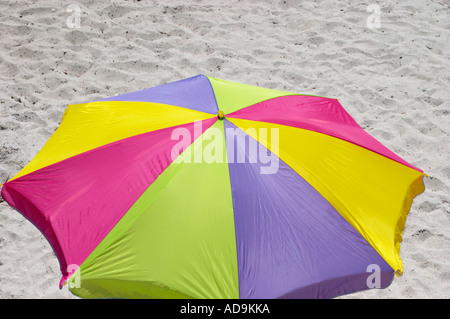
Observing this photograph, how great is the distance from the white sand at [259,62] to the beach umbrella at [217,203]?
1.02 meters

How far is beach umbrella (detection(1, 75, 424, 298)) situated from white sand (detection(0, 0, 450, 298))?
1.02m

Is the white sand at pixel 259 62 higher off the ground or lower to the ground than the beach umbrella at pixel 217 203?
higher

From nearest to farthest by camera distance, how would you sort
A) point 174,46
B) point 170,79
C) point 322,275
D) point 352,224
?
point 322,275
point 352,224
point 170,79
point 174,46

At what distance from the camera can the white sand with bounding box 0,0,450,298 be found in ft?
13.4

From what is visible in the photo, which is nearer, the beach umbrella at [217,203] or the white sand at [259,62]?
the beach umbrella at [217,203]

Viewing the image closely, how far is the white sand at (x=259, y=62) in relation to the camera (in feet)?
13.4

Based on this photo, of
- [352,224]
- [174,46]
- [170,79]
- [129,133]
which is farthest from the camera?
[174,46]

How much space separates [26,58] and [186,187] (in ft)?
11.1

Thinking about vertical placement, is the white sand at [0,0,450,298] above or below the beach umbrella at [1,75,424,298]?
above

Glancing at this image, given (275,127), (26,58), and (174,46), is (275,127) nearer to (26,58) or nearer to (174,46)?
(174,46)

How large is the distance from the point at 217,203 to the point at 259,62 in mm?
3191

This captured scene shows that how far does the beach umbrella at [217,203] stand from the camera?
227cm

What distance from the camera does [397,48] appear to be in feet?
18.2

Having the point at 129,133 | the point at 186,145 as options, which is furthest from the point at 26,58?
the point at 186,145
